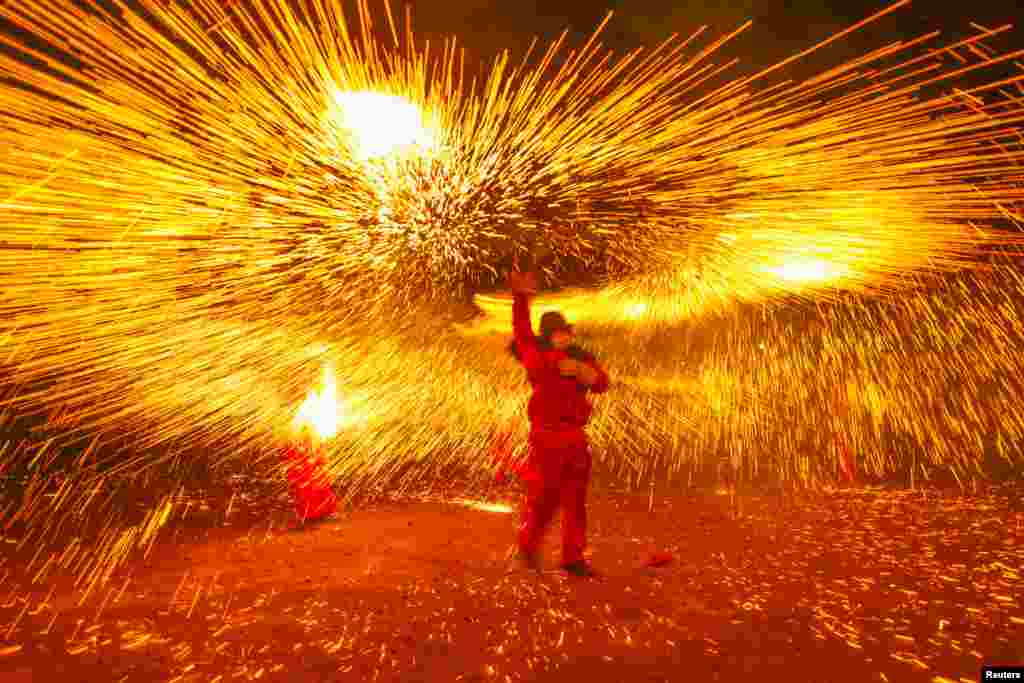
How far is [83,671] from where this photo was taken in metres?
2.74

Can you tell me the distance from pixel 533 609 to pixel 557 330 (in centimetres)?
180

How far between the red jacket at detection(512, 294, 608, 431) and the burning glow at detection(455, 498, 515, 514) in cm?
256

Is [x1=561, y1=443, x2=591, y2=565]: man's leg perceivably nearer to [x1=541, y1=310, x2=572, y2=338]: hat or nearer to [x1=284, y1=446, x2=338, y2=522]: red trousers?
[x1=541, y1=310, x2=572, y2=338]: hat

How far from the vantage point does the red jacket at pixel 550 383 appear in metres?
4.39

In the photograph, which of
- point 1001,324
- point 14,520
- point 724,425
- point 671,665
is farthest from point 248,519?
point 724,425

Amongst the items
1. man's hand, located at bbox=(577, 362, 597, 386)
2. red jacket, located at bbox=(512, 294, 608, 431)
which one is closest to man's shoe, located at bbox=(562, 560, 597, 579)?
red jacket, located at bbox=(512, 294, 608, 431)

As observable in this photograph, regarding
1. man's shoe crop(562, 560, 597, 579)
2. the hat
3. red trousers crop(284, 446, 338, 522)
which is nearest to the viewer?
man's shoe crop(562, 560, 597, 579)

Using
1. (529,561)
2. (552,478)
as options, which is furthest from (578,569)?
(552,478)

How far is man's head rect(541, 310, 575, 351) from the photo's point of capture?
4.43 meters

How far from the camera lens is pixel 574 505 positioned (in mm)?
4352

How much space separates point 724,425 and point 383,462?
7660 millimetres

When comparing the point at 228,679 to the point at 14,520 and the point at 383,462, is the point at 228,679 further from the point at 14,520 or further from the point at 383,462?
the point at 383,462

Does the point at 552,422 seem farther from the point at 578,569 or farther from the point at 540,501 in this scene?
the point at 578,569

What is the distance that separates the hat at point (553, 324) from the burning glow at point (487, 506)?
8.91ft
